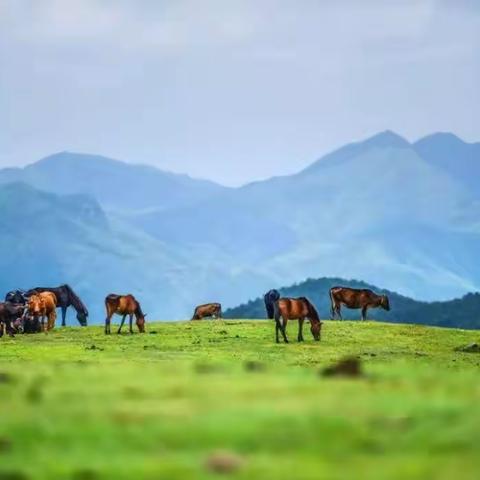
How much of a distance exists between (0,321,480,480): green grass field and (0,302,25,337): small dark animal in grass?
83.5 ft

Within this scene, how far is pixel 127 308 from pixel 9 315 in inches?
187

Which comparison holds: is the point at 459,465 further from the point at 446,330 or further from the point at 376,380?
the point at 446,330

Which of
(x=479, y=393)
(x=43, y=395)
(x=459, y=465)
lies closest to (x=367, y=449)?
(x=459, y=465)

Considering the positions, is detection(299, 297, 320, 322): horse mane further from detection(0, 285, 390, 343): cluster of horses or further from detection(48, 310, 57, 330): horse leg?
detection(48, 310, 57, 330): horse leg

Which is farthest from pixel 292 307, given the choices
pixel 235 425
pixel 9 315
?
pixel 235 425

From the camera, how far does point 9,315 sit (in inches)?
1804

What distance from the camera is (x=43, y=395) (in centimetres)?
1598

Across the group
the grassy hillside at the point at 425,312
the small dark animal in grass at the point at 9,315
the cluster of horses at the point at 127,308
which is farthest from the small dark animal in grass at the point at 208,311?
the grassy hillside at the point at 425,312

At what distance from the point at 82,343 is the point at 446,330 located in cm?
1618

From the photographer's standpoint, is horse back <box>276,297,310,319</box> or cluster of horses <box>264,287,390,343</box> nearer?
horse back <box>276,297,310,319</box>

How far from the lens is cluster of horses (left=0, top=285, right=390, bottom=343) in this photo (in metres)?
42.9

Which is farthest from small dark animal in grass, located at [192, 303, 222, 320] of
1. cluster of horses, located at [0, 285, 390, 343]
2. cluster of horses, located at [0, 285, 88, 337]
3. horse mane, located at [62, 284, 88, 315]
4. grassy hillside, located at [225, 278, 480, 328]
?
grassy hillside, located at [225, 278, 480, 328]

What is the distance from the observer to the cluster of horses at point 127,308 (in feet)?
141

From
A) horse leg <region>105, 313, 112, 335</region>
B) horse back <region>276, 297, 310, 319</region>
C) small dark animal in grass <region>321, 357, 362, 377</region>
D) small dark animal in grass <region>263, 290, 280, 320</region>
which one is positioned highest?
small dark animal in grass <region>263, 290, 280, 320</region>
